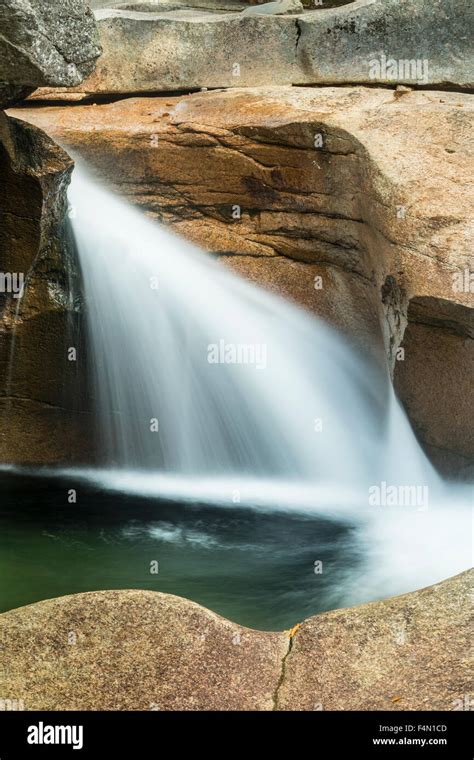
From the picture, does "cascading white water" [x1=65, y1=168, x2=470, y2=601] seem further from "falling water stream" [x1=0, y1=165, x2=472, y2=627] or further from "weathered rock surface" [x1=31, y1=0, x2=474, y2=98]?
"weathered rock surface" [x1=31, y1=0, x2=474, y2=98]

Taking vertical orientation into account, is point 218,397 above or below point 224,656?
above

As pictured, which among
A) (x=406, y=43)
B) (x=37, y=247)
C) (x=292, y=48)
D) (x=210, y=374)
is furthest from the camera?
(x=292, y=48)

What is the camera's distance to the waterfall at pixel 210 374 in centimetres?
777

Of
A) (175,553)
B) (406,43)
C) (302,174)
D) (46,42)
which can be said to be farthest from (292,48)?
(175,553)

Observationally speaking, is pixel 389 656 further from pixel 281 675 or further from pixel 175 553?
pixel 175 553

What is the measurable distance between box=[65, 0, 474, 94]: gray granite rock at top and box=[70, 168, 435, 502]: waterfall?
4.95 ft

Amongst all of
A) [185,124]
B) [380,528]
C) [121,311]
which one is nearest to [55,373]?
[121,311]

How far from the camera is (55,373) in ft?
25.4

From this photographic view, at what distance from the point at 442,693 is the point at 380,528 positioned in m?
3.09

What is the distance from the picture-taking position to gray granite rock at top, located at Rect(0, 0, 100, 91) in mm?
5254

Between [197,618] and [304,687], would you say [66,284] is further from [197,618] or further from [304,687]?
[304,687]

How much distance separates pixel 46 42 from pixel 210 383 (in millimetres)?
3169

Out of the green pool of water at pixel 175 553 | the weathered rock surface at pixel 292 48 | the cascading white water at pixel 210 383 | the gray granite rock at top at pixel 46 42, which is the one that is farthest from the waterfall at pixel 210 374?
the gray granite rock at top at pixel 46 42

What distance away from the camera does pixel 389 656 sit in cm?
385
